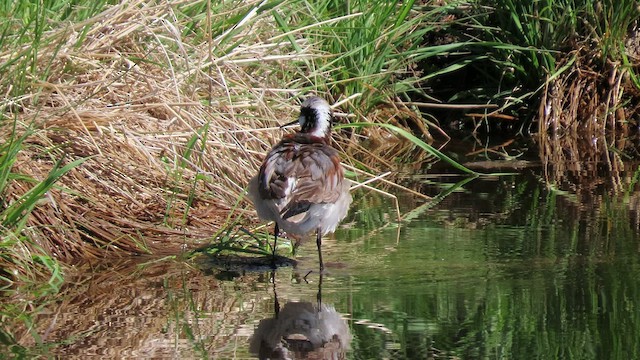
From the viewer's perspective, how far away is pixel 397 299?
511cm

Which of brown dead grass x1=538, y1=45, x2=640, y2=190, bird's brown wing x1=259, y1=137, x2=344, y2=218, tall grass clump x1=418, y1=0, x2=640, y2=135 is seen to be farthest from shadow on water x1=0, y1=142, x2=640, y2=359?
tall grass clump x1=418, y1=0, x2=640, y2=135

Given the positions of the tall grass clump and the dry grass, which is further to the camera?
the tall grass clump

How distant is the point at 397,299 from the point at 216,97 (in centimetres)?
244

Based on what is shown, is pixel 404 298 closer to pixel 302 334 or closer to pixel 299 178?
pixel 302 334

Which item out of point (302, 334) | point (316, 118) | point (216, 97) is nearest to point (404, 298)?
point (302, 334)

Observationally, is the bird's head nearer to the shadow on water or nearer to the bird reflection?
the shadow on water

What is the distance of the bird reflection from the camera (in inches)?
172

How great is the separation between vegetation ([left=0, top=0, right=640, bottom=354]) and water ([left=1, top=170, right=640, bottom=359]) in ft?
1.26

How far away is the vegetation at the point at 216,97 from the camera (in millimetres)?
5957

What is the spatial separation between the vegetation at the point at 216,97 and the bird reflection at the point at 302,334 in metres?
1.05

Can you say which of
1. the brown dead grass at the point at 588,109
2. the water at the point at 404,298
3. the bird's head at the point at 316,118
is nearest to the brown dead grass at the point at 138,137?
the water at the point at 404,298

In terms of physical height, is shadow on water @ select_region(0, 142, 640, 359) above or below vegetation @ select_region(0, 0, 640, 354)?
below

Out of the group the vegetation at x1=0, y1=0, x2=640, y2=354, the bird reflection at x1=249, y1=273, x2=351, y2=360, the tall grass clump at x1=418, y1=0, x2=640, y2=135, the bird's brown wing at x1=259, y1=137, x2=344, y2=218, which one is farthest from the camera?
the tall grass clump at x1=418, y1=0, x2=640, y2=135

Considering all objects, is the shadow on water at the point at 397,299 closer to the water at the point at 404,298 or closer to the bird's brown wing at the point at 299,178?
the water at the point at 404,298
